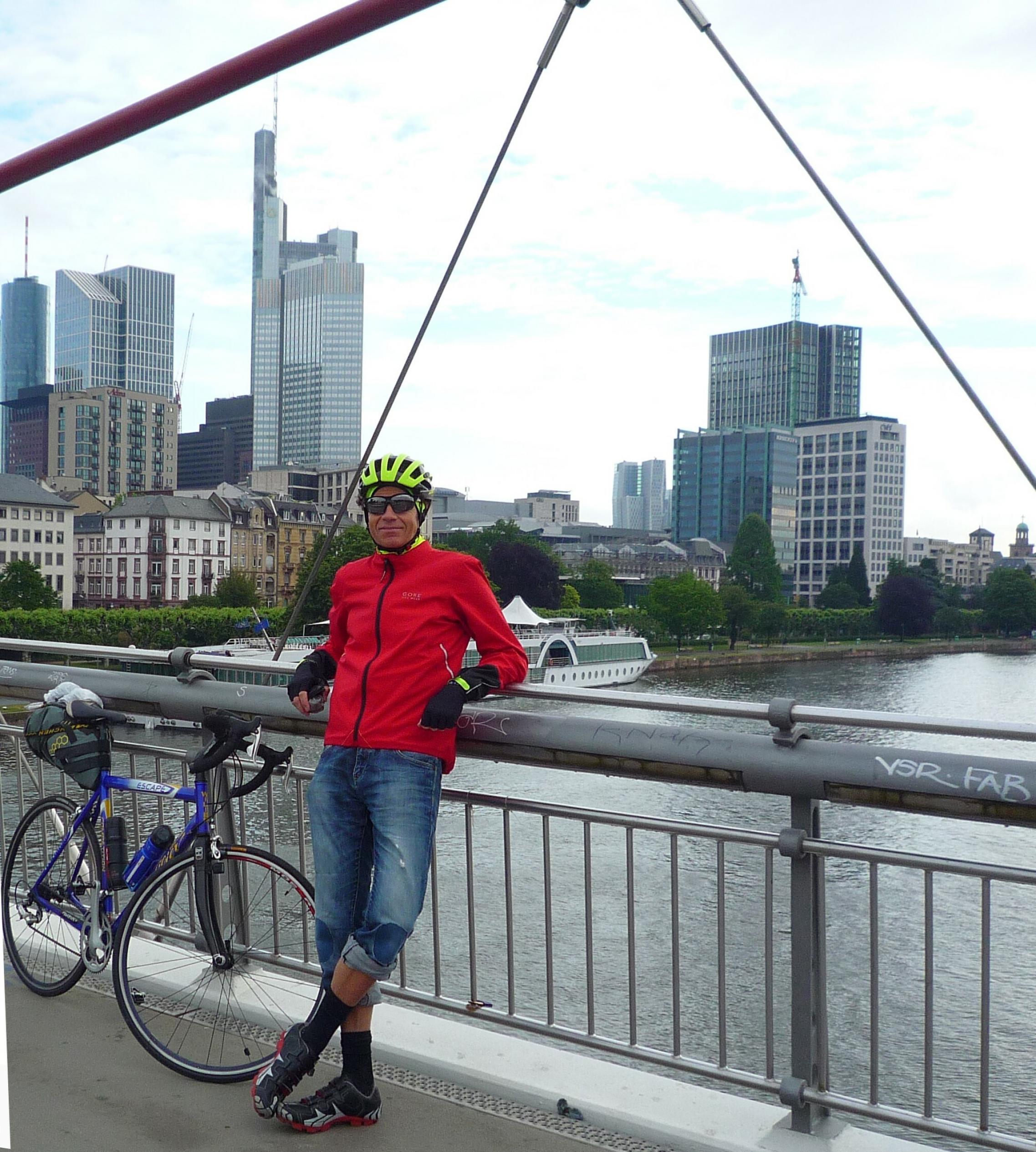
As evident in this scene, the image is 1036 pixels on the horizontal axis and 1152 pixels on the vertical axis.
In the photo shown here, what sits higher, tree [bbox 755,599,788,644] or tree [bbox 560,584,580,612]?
tree [bbox 560,584,580,612]

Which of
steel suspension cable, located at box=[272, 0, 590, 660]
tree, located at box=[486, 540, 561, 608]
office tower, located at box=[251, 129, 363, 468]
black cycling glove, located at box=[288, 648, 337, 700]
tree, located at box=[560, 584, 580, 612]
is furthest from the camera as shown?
office tower, located at box=[251, 129, 363, 468]

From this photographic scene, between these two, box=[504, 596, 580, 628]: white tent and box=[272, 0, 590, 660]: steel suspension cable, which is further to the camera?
box=[504, 596, 580, 628]: white tent

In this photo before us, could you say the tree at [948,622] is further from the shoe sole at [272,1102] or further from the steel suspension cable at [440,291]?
the shoe sole at [272,1102]

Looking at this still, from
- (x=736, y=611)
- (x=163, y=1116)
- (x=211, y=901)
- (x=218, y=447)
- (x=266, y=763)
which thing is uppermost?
(x=218, y=447)

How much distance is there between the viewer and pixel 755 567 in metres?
104

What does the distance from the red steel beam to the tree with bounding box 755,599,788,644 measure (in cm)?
8144

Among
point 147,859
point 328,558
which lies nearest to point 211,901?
point 147,859

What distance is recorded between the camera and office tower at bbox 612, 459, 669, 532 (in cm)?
17000

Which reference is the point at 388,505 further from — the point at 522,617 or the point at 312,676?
the point at 522,617

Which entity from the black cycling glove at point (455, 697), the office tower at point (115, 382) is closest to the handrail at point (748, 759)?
the black cycling glove at point (455, 697)

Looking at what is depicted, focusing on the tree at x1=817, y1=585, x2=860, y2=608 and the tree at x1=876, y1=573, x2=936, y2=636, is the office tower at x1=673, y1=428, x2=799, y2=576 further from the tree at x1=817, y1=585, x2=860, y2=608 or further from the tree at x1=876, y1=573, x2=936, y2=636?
the tree at x1=876, y1=573, x2=936, y2=636

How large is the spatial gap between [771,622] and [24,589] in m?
50.3

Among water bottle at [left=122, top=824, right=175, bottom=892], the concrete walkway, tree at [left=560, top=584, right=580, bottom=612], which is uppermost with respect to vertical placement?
water bottle at [left=122, top=824, right=175, bottom=892]

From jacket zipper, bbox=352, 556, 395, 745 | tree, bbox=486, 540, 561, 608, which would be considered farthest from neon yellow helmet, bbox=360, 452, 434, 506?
tree, bbox=486, 540, 561, 608
